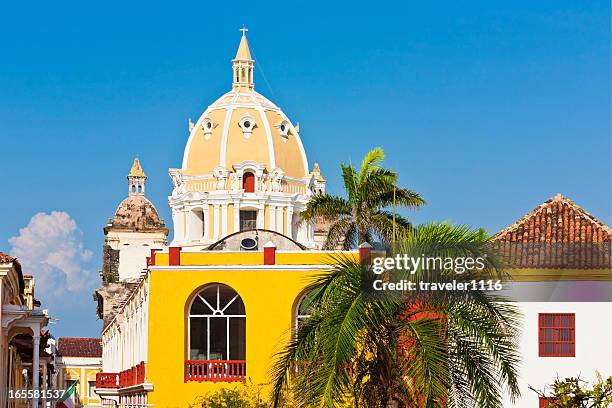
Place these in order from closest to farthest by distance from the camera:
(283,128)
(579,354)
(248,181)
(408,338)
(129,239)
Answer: (408,338), (579,354), (248,181), (283,128), (129,239)

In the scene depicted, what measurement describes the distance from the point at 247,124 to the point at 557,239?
3607 centimetres

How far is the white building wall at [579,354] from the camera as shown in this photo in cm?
3822

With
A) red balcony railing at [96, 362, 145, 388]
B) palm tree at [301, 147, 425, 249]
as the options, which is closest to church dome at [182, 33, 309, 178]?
red balcony railing at [96, 362, 145, 388]

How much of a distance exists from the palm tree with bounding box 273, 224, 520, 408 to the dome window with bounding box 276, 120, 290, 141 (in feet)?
167

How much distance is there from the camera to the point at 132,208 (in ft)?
364

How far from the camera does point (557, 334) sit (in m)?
38.7

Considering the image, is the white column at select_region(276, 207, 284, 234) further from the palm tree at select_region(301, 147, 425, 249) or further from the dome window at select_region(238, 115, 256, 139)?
the palm tree at select_region(301, 147, 425, 249)

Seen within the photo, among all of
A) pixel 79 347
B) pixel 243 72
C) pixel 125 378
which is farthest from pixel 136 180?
pixel 125 378

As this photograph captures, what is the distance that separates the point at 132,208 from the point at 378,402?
283 ft

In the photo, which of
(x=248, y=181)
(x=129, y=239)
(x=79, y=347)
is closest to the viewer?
(x=248, y=181)

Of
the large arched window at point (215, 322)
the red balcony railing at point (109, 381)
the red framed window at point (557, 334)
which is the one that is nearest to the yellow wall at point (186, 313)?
the large arched window at point (215, 322)

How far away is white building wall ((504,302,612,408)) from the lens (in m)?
38.2

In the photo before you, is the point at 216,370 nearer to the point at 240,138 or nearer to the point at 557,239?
the point at 557,239

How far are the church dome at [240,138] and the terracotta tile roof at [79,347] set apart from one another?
50.0m
